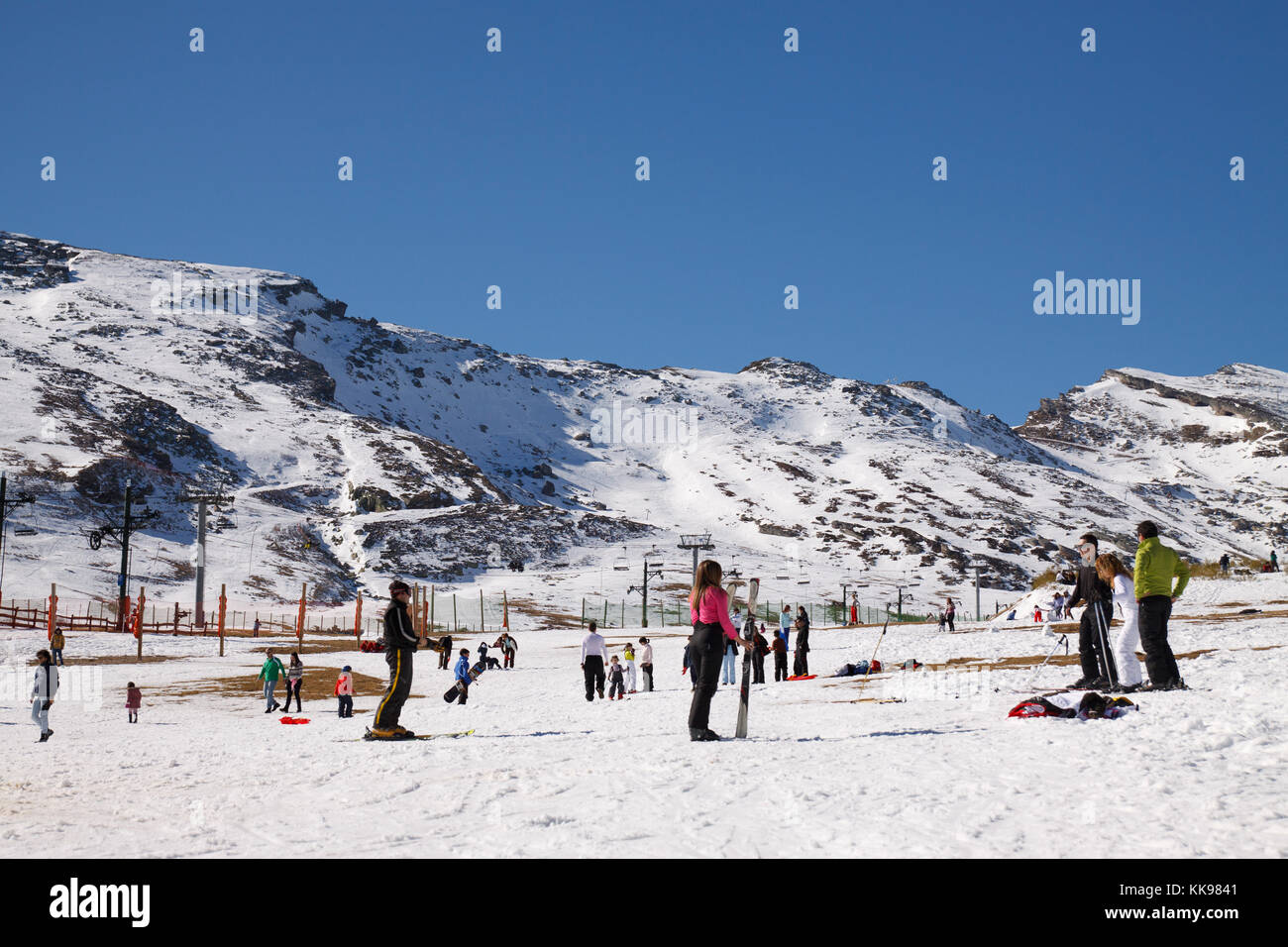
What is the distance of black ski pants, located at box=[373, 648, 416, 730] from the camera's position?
12.0 m

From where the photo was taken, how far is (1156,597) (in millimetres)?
11531

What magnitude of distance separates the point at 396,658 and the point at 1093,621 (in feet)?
29.3

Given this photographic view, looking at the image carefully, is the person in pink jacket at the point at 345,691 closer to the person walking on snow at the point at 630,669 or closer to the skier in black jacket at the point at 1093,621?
the person walking on snow at the point at 630,669

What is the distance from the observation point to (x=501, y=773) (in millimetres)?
8445

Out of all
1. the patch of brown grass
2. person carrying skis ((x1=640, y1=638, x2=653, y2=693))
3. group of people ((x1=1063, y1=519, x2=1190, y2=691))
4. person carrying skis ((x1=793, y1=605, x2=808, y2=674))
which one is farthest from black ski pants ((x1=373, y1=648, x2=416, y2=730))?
person carrying skis ((x1=793, y1=605, x2=808, y2=674))

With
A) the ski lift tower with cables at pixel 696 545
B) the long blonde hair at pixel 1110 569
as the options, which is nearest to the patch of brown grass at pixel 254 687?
the long blonde hair at pixel 1110 569

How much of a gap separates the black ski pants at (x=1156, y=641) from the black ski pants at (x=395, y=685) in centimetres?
900

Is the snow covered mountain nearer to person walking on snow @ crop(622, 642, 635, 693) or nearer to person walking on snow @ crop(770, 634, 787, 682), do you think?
person walking on snow @ crop(622, 642, 635, 693)

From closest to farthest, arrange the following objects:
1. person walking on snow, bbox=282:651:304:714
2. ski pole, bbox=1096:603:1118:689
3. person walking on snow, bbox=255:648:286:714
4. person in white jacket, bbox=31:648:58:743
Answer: ski pole, bbox=1096:603:1118:689 < person in white jacket, bbox=31:648:58:743 < person walking on snow, bbox=255:648:286:714 < person walking on snow, bbox=282:651:304:714

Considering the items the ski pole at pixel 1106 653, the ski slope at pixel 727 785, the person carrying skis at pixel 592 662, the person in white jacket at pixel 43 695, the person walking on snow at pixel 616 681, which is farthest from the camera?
the person walking on snow at pixel 616 681

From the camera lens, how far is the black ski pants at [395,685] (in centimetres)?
1204
